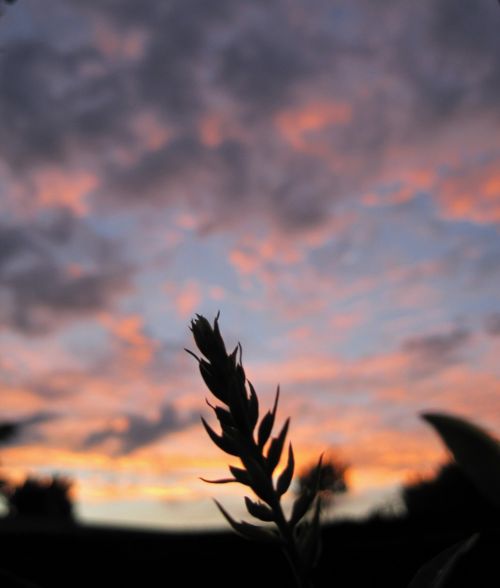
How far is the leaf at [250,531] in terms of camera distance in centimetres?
69

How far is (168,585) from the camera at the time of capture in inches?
87.8

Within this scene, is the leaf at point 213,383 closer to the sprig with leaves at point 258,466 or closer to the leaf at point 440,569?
the sprig with leaves at point 258,466

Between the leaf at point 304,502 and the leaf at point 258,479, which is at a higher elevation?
the leaf at point 258,479

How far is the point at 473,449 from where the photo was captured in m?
0.63

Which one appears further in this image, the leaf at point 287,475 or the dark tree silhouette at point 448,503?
the dark tree silhouette at point 448,503

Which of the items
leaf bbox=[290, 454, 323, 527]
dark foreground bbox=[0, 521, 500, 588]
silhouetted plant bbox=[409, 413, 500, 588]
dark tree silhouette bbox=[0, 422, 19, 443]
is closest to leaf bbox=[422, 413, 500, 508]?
silhouetted plant bbox=[409, 413, 500, 588]

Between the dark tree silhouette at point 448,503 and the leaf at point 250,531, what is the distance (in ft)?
4.72

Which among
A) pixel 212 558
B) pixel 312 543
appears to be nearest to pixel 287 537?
pixel 312 543

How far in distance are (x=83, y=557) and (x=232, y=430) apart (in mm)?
2033

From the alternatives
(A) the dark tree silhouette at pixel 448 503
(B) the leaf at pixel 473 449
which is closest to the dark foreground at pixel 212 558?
(A) the dark tree silhouette at pixel 448 503

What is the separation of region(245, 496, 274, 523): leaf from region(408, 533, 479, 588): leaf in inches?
6.3

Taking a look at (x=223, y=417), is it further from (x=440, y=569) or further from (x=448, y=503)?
(x=448, y=503)

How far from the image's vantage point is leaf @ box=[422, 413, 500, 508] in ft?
2.01

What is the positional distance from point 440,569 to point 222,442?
25 centimetres
